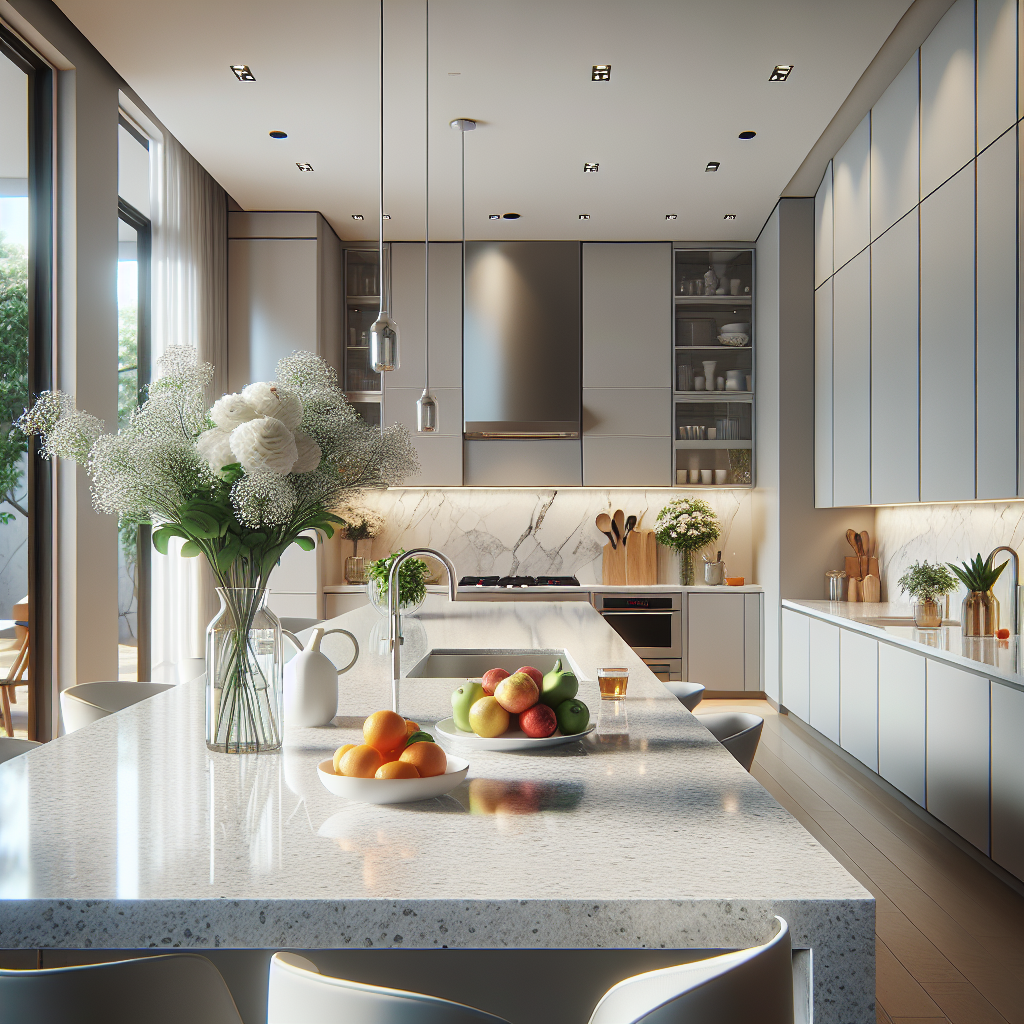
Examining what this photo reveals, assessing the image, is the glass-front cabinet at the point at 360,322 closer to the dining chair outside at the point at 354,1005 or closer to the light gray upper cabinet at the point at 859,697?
the light gray upper cabinet at the point at 859,697

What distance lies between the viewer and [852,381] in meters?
4.70

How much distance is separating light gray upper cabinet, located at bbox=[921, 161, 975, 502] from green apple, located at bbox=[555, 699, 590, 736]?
2.34 m

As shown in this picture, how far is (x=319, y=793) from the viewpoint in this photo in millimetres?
1307

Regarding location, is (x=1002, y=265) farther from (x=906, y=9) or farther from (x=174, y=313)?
(x=174, y=313)

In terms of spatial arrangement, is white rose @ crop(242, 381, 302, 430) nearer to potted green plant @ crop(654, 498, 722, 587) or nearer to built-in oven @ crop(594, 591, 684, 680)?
built-in oven @ crop(594, 591, 684, 680)

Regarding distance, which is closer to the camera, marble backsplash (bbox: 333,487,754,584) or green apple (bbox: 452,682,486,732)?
green apple (bbox: 452,682,486,732)

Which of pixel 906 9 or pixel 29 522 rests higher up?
pixel 906 9

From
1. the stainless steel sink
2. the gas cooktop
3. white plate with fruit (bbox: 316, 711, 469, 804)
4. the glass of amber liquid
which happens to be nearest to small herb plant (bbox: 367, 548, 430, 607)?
the stainless steel sink

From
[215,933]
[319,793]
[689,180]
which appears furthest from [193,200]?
[215,933]

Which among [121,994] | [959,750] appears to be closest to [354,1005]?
[121,994]

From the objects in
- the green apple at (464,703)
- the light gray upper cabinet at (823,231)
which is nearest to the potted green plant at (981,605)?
the light gray upper cabinet at (823,231)

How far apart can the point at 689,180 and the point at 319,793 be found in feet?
15.0

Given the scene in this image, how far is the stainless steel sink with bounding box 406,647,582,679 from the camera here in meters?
2.79

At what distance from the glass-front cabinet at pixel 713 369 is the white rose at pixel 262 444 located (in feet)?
16.4
